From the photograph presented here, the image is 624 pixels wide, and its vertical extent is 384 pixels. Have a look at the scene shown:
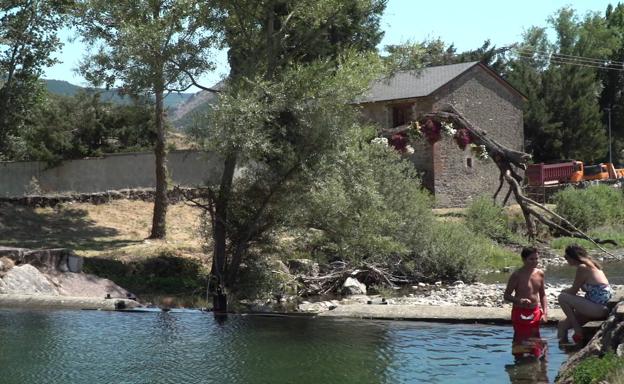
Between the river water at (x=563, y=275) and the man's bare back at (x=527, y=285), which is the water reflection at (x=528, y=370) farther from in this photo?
the river water at (x=563, y=275)

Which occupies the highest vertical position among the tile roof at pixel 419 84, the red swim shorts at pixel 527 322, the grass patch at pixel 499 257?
the tile roof at pixel 419 84

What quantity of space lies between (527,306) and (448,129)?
13272mm

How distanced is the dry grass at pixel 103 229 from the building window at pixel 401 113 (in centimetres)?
1788

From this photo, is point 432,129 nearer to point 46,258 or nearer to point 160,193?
point 160,193

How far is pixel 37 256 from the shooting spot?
2023cm

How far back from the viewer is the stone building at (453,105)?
45156 millimetres

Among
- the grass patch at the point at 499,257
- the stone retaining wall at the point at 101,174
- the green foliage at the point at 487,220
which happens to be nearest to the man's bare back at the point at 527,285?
the grass patch at the point at 499,257

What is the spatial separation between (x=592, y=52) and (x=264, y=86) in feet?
229

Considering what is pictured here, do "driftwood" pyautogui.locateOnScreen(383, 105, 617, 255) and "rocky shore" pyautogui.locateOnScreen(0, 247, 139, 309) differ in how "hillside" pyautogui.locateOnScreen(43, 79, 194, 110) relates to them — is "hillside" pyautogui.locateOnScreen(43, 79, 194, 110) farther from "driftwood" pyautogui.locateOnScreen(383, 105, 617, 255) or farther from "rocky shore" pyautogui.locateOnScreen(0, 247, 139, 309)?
"driftwood" pyautogui.locateOnScreen(383, 105, 617, 255)

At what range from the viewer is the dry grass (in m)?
24.7

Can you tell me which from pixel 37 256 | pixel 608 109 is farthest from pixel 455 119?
pixel 608 109

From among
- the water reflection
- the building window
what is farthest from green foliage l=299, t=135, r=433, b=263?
the building window

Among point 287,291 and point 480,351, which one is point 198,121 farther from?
point 480,351

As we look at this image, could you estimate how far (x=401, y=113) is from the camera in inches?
1812
